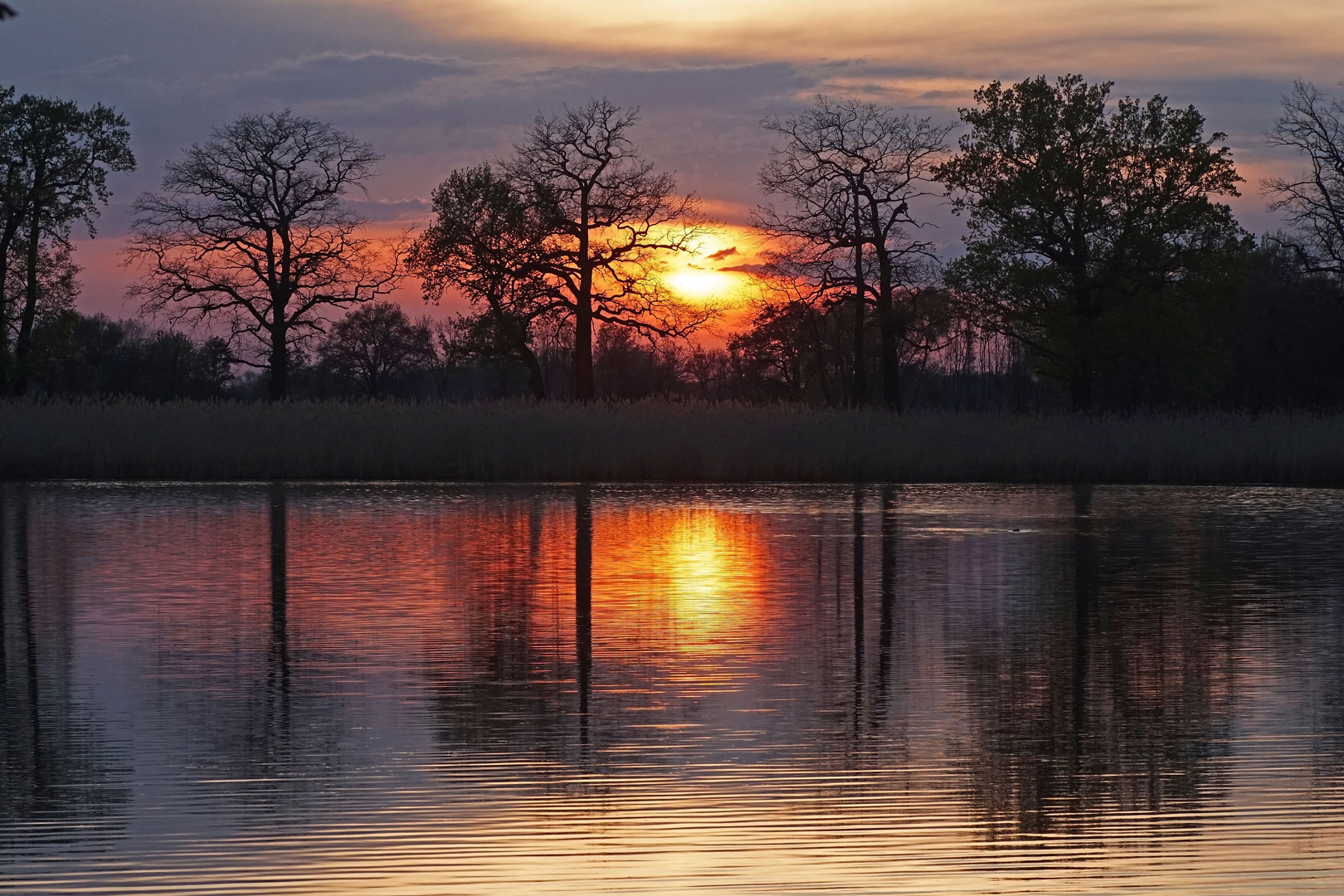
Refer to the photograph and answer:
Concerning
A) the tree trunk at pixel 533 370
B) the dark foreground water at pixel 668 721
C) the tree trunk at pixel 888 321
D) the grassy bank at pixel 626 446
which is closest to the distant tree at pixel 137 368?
the tree trunk at pixel 533 370

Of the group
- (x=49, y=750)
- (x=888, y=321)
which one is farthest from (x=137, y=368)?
(x=49, y=750)

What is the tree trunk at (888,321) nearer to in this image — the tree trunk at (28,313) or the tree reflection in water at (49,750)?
the tree trunk at (28,313)

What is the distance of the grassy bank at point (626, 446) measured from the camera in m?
28.8

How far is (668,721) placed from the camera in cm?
712

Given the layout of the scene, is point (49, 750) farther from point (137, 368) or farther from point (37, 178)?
point (137, 368)

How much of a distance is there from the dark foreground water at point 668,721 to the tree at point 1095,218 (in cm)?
3285

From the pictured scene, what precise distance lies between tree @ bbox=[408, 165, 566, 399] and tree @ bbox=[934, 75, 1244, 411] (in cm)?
1389

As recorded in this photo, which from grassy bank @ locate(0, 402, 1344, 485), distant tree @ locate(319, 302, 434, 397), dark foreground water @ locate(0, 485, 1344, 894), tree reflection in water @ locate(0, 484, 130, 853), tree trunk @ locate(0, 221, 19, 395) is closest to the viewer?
dark foreground water @ locate(0, 485, 1344, 894)

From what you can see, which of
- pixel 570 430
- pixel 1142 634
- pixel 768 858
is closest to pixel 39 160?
pixel 570 430

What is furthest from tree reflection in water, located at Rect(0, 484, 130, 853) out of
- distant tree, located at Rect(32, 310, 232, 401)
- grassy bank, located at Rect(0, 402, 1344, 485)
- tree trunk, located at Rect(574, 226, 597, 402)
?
distant tree, located at Rect(32, 310, 232, 401)

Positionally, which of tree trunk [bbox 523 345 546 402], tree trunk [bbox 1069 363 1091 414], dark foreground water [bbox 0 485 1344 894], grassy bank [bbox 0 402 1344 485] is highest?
tree trunk [bbox 523 345 546 402]

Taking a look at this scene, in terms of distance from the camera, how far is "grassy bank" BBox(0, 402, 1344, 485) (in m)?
28.8

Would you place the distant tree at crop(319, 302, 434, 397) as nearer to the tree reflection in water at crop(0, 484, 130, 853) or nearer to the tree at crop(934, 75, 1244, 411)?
the tree at crop(934, 75, 1244, 411)

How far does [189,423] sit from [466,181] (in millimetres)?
32953
